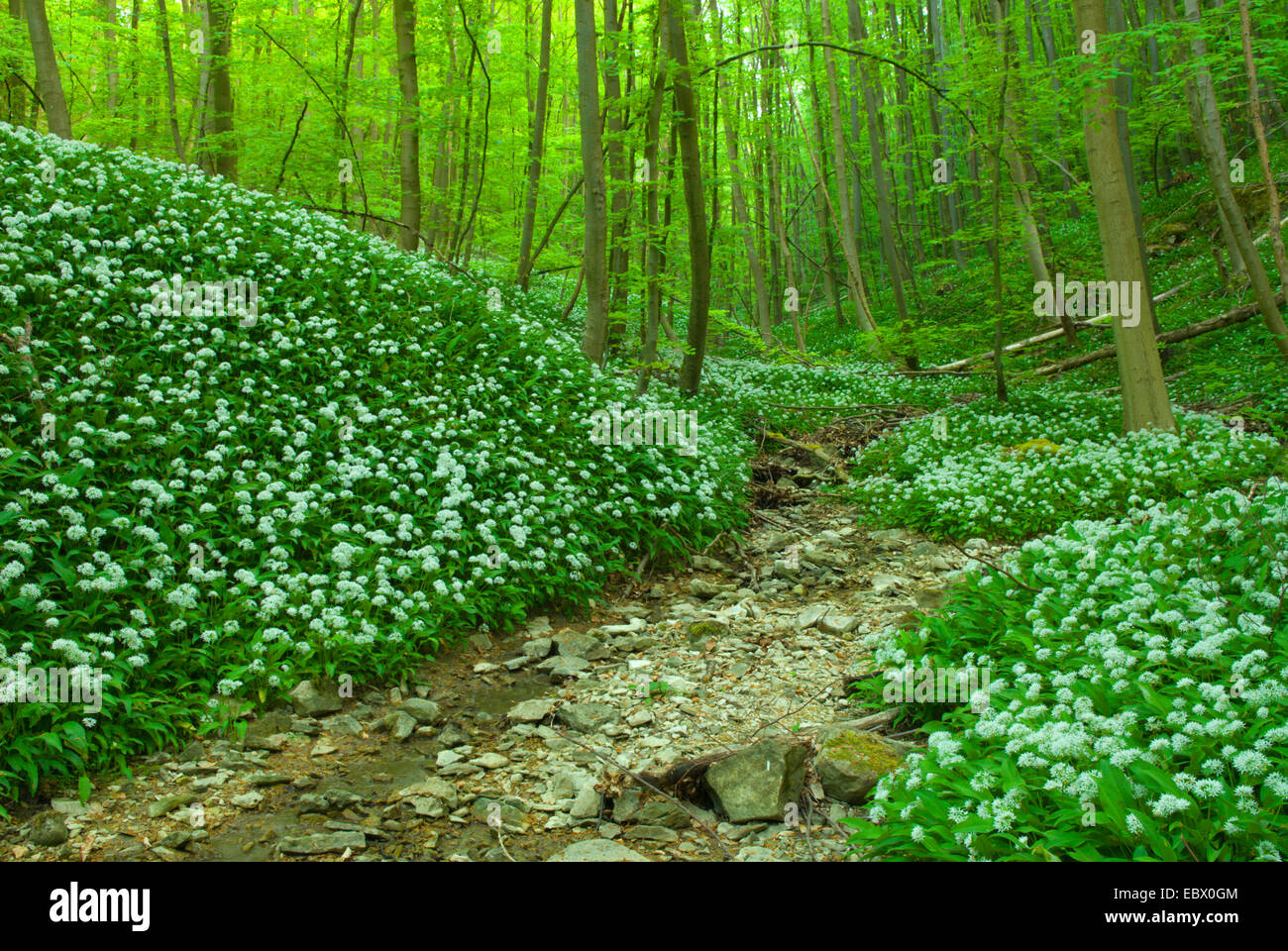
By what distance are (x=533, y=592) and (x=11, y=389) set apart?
3930 millimetres

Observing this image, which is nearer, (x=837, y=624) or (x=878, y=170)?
(x=837, y=624)

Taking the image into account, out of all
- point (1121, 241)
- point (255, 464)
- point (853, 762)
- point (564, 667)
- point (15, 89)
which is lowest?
point (853, 762)

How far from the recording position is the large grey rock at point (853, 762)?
3.56m

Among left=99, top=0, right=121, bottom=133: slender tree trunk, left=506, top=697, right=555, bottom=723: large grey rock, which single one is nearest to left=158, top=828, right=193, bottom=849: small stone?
left=506, top=697, right=555, bottom=723: large grey rock

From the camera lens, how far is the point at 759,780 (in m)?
3.61

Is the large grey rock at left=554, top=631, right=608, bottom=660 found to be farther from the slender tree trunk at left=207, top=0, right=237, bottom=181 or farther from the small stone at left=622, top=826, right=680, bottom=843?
the slender tree trunk at left=207, top=0, right=237, bottom=181

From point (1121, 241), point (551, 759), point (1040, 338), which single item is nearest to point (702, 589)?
point (551, 759)

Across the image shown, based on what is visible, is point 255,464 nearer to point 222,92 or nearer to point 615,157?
point 615,157

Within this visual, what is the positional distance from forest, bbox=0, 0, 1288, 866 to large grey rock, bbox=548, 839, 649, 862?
0.03 metres

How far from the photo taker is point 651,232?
1080cm

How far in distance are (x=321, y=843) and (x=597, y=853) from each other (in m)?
1.21

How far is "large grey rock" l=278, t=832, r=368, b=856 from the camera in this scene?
3242mm
